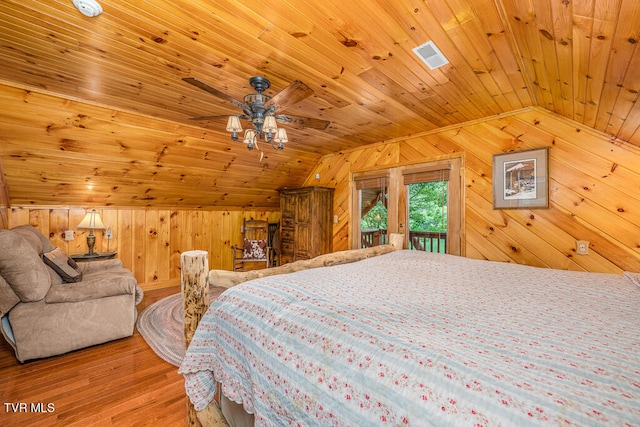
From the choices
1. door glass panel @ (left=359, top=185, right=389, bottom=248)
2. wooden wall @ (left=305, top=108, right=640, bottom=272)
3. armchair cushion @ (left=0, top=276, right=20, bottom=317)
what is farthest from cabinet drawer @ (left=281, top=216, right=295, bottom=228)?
armchair cushion @ (left=0, top=276, right=20, bottom=317)

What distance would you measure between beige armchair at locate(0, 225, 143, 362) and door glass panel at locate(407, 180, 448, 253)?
3.45 metres

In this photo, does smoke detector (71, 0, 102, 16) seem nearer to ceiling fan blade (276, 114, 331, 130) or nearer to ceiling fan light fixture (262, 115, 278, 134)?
ceiling fan light fixture (262, 115, 278, 134)

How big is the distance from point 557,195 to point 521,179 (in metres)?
0.34

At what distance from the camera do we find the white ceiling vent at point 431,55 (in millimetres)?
1809

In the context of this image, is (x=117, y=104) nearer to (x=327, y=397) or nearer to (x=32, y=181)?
(x=32, y=181)

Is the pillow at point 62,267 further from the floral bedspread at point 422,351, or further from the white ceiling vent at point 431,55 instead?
the white ceiling vent at point 431,55

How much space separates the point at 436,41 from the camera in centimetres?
174

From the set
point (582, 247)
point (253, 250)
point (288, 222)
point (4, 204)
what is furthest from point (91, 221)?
point (582, 247)

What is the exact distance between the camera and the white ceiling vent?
5.94ft

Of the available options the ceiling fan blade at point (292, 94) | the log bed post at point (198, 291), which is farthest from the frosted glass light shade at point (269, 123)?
the log bed post at point (198, 291)


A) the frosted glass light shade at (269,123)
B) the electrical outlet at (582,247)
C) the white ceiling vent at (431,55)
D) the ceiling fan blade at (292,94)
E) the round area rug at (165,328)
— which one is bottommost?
the round area rug at (165,328)

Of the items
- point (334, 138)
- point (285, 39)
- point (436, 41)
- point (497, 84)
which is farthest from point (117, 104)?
point (497, 84)

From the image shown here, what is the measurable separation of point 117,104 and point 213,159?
4.55 ft

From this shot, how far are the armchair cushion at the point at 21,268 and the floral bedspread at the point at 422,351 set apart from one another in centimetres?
190
